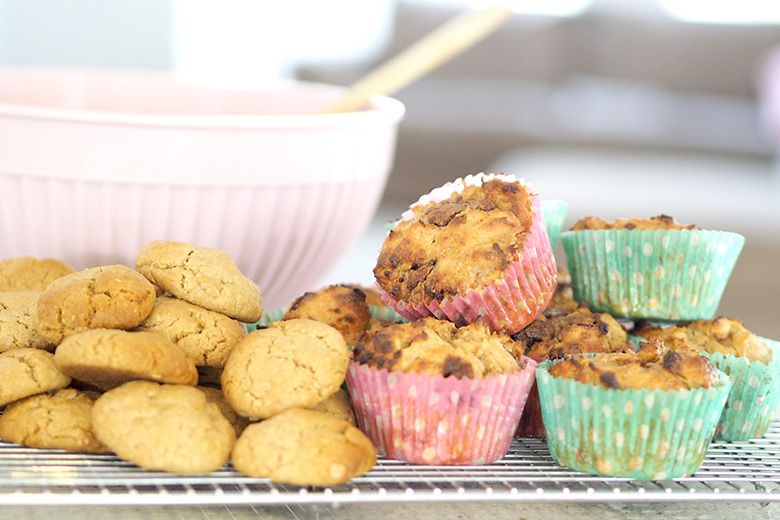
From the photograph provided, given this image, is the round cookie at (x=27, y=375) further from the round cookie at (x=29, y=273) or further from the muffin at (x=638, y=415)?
the muffin at (x=638, y=415)

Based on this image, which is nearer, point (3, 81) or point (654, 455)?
point (654, 455)

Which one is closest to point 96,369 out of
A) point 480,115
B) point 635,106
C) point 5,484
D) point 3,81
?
point 5,484

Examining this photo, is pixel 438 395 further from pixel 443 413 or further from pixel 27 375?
pixel 27 375

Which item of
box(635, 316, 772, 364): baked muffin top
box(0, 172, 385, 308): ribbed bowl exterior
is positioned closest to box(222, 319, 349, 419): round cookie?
box(0, 172, 385, 308): ribbed bowl exterior

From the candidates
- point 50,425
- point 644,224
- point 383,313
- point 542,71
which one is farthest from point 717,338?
point 542,71

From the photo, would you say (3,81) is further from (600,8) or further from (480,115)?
(600,8)

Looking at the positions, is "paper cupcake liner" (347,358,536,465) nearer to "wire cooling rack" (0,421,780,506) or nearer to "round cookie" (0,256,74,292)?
"wire cooling rack" (0,421,780,506)
